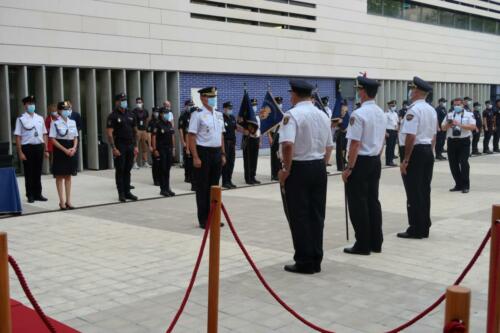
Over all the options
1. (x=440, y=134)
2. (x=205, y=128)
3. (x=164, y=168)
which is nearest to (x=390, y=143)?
(x=440, y=134)

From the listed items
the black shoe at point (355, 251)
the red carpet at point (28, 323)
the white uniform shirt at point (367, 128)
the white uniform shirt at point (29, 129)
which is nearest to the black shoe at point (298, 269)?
the black shoe at point (355, 251)

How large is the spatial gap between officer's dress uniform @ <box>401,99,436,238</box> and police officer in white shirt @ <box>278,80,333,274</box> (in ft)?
6.37

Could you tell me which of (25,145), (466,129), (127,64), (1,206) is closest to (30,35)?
(127,64)

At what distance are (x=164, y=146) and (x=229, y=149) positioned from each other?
1.57m

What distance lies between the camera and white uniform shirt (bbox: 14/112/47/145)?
1081cm

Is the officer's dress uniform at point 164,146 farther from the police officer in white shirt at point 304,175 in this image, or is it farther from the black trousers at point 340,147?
the police officer in white shirt at point 304,175

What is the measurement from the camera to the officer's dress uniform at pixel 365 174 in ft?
21.7

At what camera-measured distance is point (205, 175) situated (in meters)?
8.28

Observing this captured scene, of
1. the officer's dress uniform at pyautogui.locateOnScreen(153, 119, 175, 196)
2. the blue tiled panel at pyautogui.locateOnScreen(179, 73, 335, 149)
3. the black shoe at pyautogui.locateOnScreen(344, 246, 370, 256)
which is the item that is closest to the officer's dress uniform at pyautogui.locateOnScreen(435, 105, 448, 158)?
the blue tiled panel at pyautogui.locateOnScreen(179, 73, 335, 149)

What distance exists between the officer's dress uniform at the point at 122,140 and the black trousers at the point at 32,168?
4.74 ft

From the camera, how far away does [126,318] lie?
185 inches

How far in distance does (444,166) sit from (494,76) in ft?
69.3

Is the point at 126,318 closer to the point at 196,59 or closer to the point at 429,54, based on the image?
the point at 196,59

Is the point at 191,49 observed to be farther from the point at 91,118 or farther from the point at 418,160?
the point at 418,160
